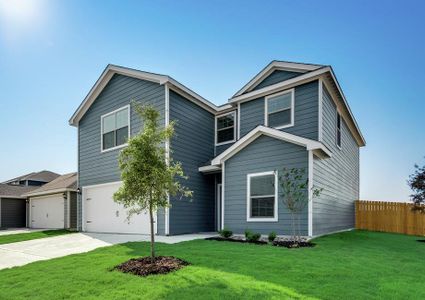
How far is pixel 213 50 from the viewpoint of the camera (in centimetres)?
1292

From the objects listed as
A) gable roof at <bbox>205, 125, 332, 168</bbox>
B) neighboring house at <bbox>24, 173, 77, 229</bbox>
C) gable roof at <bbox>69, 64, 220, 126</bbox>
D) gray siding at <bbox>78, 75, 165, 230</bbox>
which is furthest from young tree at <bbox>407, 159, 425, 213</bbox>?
neighboring house at <bbox>24, 173, 77, 229</bbox>

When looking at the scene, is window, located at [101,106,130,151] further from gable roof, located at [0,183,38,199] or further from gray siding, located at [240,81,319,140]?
gable roof, located at [0,183,38,199]

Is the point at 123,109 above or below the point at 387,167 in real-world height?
above

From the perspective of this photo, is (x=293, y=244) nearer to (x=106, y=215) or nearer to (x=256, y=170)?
(x=256, y=170)

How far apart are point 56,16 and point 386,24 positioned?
12.0 m

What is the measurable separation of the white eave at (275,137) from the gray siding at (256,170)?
16 cm

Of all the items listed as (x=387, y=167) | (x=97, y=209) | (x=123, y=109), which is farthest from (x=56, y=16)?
(x=387, y=167)

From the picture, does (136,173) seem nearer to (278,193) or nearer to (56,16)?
(278,193)

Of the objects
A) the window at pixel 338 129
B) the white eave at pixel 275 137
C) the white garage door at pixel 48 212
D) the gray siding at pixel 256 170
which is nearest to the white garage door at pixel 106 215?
the gray siding at pixel 256 170

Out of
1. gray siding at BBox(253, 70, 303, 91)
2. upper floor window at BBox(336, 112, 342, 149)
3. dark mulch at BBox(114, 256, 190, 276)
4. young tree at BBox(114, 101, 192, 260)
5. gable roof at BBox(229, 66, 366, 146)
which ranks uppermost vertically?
gray siding at BBox(253, 70, 303, 91)

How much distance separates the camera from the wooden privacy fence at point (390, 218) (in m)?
15.1

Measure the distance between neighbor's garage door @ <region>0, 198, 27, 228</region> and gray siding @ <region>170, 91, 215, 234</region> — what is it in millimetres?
18343

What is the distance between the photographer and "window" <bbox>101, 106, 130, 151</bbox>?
1355 centimetres

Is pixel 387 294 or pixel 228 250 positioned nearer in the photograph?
pixel 387 294
